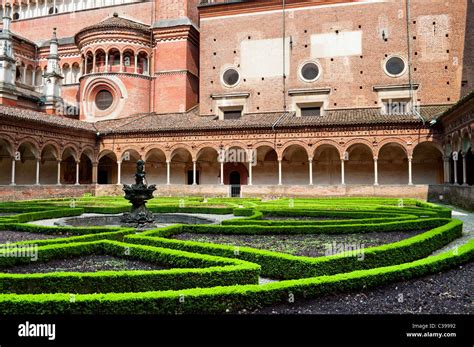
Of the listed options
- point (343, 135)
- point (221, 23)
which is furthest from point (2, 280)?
point (221, 23)

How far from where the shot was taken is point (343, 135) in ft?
89.2

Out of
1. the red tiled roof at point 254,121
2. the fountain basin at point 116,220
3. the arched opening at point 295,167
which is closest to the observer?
the fountain basin at point 116,220

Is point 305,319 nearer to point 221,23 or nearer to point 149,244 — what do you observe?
point 149,244

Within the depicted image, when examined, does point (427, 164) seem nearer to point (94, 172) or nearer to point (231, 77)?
point (231, 77)

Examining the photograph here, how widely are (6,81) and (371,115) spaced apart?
1147 inches

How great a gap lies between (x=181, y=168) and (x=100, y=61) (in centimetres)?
1221

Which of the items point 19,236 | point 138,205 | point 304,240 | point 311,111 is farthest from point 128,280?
point 311,111

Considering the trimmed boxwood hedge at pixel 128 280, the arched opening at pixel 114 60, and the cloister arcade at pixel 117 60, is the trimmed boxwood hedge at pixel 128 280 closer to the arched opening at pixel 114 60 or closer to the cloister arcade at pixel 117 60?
the cloister arcade at pixel 117 60

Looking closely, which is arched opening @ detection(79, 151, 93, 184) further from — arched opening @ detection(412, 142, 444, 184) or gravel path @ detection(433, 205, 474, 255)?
gravel path @ detection(433, 205, 474, 255)

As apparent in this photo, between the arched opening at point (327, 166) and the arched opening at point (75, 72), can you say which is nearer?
the arched opening at point (327, 166)

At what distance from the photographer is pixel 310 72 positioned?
31734 mm

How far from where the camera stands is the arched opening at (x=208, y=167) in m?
32.9

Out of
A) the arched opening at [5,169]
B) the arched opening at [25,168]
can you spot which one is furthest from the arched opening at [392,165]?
the arched opening at [5,169]

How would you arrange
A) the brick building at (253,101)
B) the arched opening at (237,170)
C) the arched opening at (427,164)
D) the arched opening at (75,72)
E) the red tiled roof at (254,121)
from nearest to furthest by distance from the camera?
the red tiled roof at (254,121) < the brick building at (253,101) < the arched opening at (427,164) < the arched opening at (237,170) < the arched opening at (75,72)
